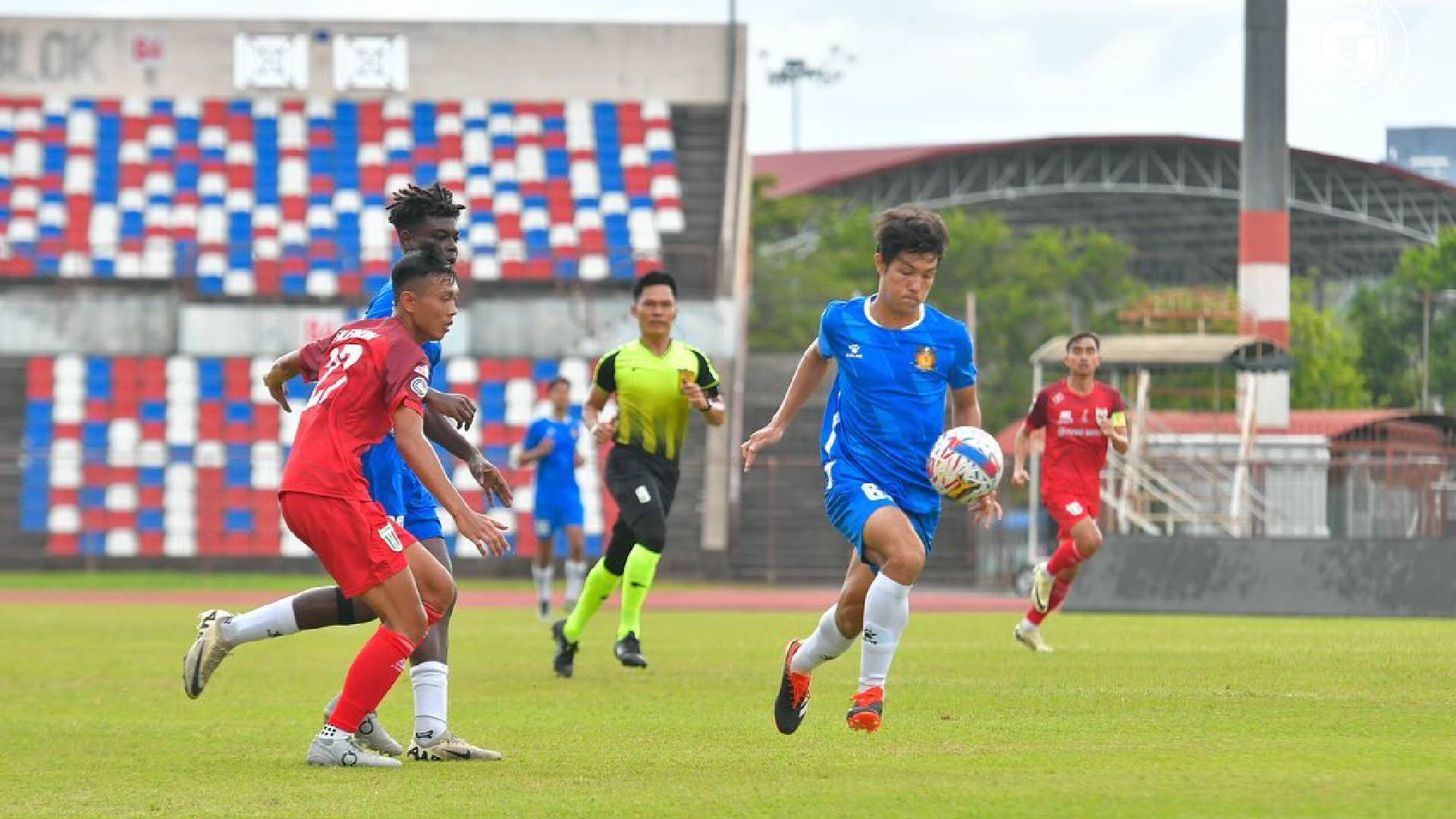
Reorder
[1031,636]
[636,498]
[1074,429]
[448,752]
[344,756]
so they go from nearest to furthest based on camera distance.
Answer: [344,756]
[448,752]
[636,498]
[1031,636]
[1074,429]

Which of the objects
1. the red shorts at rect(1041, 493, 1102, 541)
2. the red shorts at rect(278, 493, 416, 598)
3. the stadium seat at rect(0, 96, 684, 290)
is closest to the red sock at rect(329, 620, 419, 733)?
the red shorts at rect(278, 493, 416, 598)

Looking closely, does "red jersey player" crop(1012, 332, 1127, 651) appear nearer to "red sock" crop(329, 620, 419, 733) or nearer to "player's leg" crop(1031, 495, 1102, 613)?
"player's leg" crop(1031, 495, 1102, 613)

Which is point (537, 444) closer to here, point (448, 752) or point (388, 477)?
point (388, 477)

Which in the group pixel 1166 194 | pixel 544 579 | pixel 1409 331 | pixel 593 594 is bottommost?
pixel 544 579

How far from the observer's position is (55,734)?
10.3m

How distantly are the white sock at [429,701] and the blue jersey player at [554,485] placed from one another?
40.1 feet

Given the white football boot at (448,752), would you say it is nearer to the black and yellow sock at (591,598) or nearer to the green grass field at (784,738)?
the green grass field at (784,738)

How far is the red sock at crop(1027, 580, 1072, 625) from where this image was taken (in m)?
16.1

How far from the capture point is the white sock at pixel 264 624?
9.18 metres

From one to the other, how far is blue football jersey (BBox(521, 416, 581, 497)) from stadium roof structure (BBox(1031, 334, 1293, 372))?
1366 centimetres

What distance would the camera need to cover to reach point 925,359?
9.74 m

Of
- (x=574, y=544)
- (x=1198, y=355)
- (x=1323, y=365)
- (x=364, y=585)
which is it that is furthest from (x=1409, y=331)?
(x=364, y=585)

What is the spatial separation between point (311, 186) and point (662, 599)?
48.4ft

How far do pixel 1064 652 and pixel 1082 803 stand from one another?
880 cm
